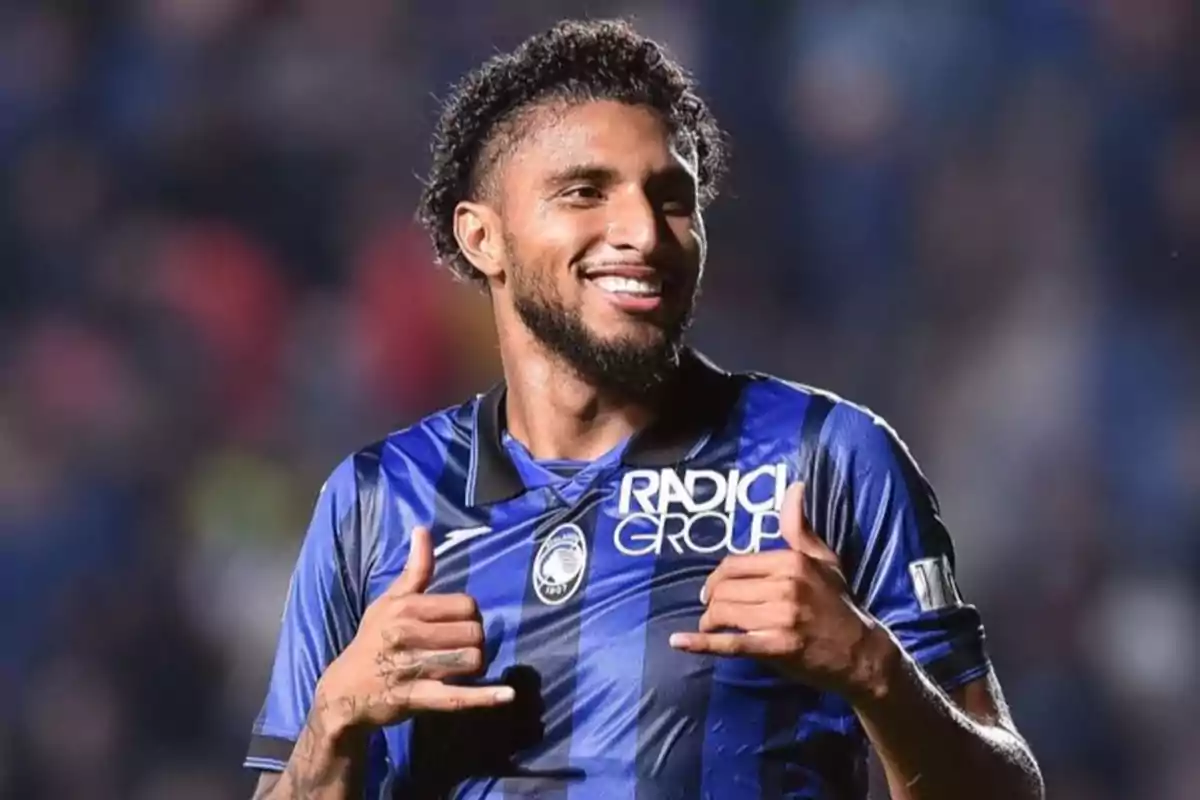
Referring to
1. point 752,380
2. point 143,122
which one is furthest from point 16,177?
point 752,380

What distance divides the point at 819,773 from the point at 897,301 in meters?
3.40

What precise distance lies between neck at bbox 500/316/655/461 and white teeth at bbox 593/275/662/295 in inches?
6.4

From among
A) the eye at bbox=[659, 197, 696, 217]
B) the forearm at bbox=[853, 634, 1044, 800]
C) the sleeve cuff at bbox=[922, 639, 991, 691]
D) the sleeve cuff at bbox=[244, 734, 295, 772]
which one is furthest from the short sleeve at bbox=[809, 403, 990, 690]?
the sleeve cuff at bbox=[244, 734, 295, 772]

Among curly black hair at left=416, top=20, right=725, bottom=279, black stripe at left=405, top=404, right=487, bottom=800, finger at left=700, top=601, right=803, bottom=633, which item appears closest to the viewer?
finger at left=700, top=601, right=803, bottom=633

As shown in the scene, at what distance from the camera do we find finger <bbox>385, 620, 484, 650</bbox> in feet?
7.52

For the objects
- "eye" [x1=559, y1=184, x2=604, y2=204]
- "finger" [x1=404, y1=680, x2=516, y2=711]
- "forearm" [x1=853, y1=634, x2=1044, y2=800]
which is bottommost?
"forearm" [x1=853, y1=634, x2=1044, y2=800]

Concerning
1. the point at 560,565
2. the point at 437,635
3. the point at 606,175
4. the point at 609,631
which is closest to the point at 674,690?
the point at 609,631

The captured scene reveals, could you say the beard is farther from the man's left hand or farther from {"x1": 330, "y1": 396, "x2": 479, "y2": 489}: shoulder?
the man's left hand

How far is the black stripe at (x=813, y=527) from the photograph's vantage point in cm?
246

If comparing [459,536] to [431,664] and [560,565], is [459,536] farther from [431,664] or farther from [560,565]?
[431,664]

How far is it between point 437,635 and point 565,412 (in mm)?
554

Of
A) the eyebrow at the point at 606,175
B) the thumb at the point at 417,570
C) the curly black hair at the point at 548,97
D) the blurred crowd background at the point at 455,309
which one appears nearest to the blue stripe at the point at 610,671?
the thumb at the point at 417,570

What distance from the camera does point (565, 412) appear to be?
2.77 m

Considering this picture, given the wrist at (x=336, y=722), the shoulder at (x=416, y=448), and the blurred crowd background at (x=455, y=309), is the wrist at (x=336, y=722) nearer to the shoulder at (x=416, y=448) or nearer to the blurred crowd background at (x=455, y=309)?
the shoulder at (x=416, y=448)
